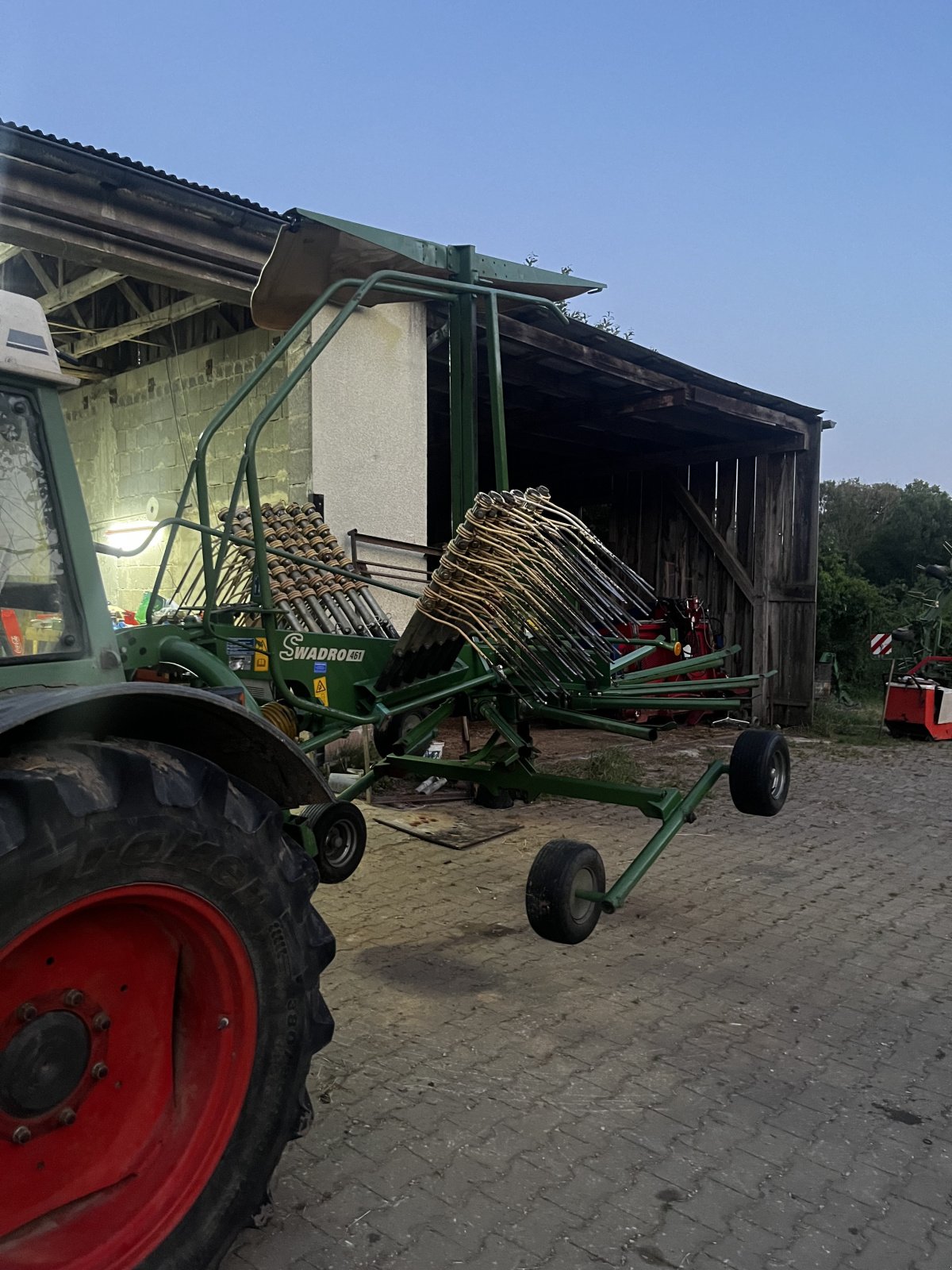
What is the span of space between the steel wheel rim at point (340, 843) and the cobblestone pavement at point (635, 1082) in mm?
227

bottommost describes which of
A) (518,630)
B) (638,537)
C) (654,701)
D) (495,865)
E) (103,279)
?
(495,865)

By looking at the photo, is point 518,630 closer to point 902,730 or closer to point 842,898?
point 842,898

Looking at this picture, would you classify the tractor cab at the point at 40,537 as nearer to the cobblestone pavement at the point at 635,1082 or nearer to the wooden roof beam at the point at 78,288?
the cobblestone pavement at the point at 635,1082

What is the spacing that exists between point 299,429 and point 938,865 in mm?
4974

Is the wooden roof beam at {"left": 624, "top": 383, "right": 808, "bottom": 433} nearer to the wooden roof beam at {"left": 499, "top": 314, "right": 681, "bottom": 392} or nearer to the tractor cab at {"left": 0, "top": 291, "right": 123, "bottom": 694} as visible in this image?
the wooden roof beam at {"left": 499, "top": 314, "right": 681, "bottom": 392}

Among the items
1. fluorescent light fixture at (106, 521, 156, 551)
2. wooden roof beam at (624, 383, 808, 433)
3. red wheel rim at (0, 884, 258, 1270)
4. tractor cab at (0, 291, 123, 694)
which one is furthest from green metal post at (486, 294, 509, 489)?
wooden roof beam at (624, 383, 808, 433)

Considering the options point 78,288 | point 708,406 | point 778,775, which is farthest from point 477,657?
point 708,406

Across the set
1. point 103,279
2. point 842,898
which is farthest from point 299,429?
point 842,898

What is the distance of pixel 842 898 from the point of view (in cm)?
470

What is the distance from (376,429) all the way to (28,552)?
218 inches

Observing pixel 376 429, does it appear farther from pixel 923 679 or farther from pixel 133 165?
pixel 923 679

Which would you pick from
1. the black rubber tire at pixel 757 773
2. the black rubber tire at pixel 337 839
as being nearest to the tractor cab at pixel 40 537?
the black rubber tire at pixel 337 839

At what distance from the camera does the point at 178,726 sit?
2100mm

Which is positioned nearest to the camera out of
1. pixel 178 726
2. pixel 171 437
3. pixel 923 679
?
pixel 178 726
